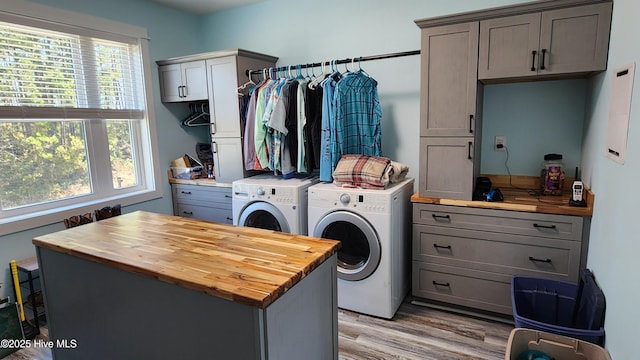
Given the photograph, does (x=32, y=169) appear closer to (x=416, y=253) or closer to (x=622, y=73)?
(x=416, y=253)

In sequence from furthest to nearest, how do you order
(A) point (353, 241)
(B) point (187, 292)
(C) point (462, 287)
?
(A) point (353, 241) < (C) point (462, 287) < (B) point (187, 292)

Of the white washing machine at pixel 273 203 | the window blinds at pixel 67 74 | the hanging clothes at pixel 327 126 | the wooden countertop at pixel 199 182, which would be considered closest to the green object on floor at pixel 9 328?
the window blinds at pixel 67 74

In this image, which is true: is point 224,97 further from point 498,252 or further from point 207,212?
point 498,252

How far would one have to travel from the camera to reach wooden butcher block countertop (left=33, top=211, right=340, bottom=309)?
3.99 ft

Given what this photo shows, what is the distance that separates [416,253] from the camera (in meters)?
2.67

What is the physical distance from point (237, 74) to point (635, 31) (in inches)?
107

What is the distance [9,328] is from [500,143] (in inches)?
146

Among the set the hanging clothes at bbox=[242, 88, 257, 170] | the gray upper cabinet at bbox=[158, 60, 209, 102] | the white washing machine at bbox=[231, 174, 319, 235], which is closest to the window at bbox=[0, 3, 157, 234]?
the gray upper cabinet at bbox=[158, 60, 209, 102]

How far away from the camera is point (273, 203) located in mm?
2857

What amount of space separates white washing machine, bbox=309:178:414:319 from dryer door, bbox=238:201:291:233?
10.6 inches

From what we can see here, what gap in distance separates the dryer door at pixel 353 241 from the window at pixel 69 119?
2.07 metres

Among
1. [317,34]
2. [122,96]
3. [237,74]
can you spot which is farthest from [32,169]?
[317,34]

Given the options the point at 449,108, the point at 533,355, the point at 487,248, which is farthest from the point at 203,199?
the point at 533,355

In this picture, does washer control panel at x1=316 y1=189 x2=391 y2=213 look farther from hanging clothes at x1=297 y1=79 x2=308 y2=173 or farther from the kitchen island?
the kitchen island
